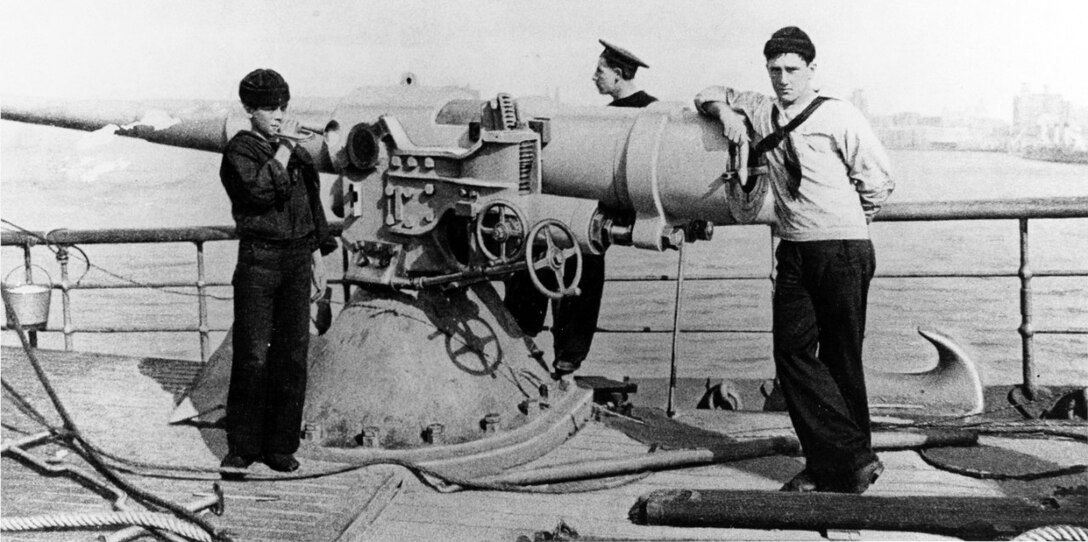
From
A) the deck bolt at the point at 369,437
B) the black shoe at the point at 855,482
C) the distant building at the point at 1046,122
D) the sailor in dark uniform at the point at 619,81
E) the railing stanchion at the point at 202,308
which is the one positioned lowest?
the black shoe at the point at 855,482

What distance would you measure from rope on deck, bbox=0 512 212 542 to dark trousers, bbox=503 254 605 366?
2.23 meters

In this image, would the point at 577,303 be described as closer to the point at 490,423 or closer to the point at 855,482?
the point at 490,423

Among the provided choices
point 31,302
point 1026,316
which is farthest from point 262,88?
point 1026,316

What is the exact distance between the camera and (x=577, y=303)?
511cm

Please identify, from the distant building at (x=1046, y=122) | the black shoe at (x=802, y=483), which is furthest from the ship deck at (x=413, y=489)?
the distant building at (x=1046, y=122)

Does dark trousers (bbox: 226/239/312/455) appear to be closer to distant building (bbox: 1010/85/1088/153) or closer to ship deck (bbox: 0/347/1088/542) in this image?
ship deck (bbox: 0/347/1088/542)

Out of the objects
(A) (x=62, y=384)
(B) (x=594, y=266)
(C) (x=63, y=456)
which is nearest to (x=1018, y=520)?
(B) (x=594, y=266)

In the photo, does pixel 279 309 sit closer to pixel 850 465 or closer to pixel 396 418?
pixel 396 418

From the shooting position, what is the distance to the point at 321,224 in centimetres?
394

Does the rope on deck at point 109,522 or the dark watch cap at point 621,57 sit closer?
the rope on deck at point 109,522

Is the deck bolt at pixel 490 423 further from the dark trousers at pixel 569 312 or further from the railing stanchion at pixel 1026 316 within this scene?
the railing stanchion at pixel 1026 316

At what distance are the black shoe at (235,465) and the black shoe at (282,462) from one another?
63mm

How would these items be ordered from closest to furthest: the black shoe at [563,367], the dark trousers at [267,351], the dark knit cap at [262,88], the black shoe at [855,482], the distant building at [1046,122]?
the black shoe at [855,482] < the dark knit cap at [262,88] < the dark trousers at [267,351] < the distant building at [1046,122] < the black shoe at [563,367]

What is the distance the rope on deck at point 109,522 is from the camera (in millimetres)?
2943
